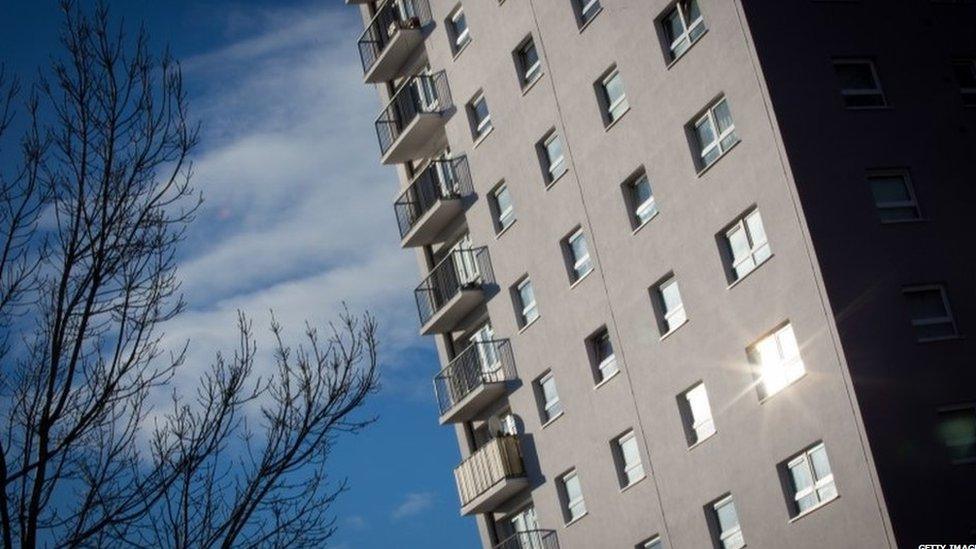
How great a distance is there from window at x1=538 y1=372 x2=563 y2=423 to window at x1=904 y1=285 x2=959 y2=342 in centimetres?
1065

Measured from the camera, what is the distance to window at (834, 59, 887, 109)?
30703 mm

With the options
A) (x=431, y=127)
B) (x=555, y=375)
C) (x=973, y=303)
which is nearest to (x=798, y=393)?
(x=973, y=303)

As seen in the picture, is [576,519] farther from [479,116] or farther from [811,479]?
[479,116]

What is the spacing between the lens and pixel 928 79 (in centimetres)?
3142

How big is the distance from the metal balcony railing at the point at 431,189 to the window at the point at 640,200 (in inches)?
284

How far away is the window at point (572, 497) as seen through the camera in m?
36.5

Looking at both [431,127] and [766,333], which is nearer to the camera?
[766,333]

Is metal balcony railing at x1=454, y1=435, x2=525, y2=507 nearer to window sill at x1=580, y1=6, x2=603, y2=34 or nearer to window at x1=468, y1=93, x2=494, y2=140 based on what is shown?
window at x1=468, y1=93, x2=494, y2=140

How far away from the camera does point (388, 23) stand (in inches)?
1754

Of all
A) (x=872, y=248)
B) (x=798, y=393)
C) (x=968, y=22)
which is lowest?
(x=798, y=393)

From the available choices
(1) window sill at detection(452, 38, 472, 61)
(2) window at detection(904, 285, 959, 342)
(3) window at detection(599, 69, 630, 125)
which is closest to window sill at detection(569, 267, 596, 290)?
(3) window at detection(599, 69, 630, 125)

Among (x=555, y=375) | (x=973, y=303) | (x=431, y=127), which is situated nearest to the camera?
(x=973, y=303)

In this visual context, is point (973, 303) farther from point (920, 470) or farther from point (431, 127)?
point (431, 127)

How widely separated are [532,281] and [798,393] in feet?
33.7
